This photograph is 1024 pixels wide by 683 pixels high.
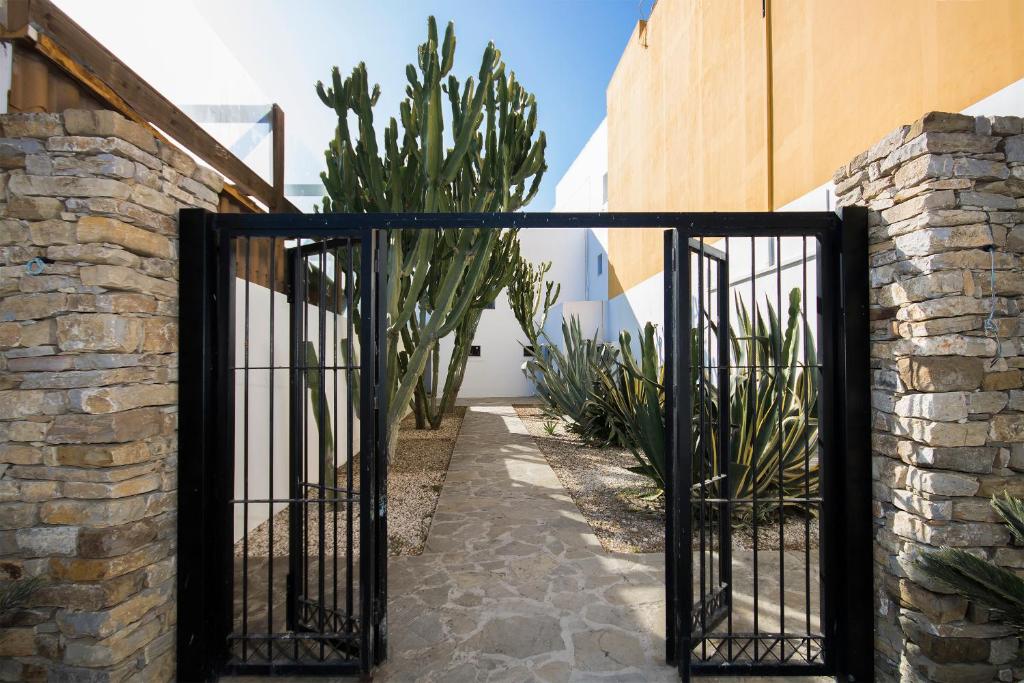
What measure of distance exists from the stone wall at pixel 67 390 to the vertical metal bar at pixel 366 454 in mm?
894

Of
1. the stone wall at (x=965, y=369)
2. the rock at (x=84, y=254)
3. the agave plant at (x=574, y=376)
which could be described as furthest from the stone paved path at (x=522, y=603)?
the agave plant at (x=574, y=376)

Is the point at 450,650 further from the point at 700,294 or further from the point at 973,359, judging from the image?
the point at 973,359

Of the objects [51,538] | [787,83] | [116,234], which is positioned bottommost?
[51,538]

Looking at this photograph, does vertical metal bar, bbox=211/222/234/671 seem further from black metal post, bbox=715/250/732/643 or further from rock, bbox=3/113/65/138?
black metal post, bbox=715/250/732/643

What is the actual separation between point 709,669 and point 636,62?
10428mm

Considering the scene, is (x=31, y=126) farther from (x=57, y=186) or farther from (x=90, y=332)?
(x=90, y=332)

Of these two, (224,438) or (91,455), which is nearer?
(91,455)

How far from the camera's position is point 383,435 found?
254 cm

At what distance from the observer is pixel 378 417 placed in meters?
2.51

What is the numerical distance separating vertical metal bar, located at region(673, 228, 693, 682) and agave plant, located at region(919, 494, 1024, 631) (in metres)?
0.88

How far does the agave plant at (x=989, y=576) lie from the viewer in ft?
5.87

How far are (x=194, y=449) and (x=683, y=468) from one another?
2.19 m

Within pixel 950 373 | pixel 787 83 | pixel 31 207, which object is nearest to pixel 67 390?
pixel 31 207

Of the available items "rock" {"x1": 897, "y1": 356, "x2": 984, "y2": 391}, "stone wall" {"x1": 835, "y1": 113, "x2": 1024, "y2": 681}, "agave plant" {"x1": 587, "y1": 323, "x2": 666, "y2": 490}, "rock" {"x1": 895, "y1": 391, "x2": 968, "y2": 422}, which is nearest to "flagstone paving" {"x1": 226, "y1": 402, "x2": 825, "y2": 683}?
"agave plant" {"x1": 587, "y1": 323, "x2": 666, "y2": 490}
